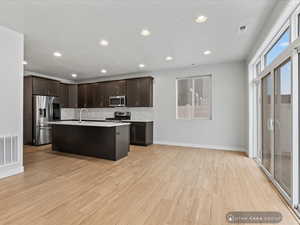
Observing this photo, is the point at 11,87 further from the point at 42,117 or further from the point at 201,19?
the point at 201,19

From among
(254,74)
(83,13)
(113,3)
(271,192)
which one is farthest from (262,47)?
(83,13)

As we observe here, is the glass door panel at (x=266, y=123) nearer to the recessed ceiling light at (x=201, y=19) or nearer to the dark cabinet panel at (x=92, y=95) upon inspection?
the recessed ceiling light at (x=201, y=19)

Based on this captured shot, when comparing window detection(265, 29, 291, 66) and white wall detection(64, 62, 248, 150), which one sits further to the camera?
white wall detection(64, 62, 248, 150)

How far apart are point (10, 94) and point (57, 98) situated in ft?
11.3

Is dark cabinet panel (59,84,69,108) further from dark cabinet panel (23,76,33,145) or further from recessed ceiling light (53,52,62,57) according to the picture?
recessed ceiling light (53,52,62,57)

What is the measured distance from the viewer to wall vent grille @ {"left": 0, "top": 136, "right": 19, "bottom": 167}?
2.67 m

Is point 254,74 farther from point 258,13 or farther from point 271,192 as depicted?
point 271,192

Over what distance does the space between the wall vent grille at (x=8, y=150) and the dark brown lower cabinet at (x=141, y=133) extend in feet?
10.5

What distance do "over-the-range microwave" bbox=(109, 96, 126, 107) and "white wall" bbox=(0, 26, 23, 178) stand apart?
3.25 meters

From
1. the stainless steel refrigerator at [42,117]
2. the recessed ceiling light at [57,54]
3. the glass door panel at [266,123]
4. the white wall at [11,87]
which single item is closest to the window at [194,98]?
the glass door panel at [266,123]

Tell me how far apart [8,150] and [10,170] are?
37 centimetres

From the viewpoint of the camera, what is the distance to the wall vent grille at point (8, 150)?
2674mm

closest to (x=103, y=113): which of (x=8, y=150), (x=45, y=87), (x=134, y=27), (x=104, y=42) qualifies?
(x=45, y=87)

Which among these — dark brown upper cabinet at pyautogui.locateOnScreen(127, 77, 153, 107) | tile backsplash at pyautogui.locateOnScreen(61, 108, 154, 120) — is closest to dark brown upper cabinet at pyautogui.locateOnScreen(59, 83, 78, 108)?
tile backsplash at pyautogui.locateOnScreen(61, 108, 154, 120)
